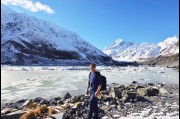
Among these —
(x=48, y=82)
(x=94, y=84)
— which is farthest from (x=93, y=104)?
(x=48, y=82)

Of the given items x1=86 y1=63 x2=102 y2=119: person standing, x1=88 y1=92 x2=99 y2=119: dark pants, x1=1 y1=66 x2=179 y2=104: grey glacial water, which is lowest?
x1=1 y1=66 x2=179 y2=104: grey glacial water

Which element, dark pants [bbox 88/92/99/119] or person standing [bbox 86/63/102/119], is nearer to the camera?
person standing [bbox 86/63/102/119]

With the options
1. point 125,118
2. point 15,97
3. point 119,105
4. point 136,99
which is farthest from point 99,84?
point 15,97

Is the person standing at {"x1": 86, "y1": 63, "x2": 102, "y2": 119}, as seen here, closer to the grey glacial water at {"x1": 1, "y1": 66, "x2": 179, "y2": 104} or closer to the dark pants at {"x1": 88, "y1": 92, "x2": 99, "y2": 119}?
the dark pants at {"x1": 88, "y1": 92, "x2": 99, "y2": 119}

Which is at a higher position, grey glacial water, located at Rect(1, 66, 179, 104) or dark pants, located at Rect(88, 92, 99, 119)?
dark pants, located at Rect(88, 92, 99, 119)

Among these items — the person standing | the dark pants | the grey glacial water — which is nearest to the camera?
the person standing

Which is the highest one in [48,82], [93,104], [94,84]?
[94,84]

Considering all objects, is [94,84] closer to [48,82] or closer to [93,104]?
[93,104]

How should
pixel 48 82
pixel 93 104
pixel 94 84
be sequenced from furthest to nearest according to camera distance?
pixel 48 82 → pixel 93 104 → pixel 94 84

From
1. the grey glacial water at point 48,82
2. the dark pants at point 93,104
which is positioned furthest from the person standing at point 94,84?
the grey glacial water at point 48,82

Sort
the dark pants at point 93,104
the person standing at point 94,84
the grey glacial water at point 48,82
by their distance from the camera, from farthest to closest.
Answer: the grey glacial water at point 48,82 → the dark pants at point 93,104 → the person standing at point 94,84

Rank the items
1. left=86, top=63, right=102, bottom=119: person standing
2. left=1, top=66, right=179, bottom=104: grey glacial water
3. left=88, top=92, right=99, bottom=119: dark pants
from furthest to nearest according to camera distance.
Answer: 1. left=1, top=66, right=179, bottom=104: grey glacial water
2. left=88, top=92, right=99, bottom=119: dark pants
3. left=86, top=63, right=102, bottom=119: person standing

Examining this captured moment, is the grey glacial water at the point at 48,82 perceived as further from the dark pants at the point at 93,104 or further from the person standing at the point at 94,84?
the person standing at the point at 94,84

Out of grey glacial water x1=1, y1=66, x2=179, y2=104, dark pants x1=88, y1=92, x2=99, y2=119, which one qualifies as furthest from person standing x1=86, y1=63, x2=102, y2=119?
grey glacial water x1=1, y1=66, x2=179, y2=104
